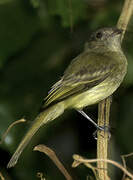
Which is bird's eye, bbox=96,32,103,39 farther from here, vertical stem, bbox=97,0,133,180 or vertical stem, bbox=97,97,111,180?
vertical stem, bbox=97,97,111,180

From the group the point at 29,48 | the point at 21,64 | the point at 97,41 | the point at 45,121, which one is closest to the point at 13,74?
the point at 21,64

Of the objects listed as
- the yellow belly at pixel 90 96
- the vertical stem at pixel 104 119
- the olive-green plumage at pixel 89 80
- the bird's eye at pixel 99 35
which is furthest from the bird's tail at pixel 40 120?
the bird's eye at pixel 99 35

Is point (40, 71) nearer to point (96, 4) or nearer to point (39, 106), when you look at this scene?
point (39, 106)

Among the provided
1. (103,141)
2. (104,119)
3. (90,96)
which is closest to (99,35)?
(90,96)

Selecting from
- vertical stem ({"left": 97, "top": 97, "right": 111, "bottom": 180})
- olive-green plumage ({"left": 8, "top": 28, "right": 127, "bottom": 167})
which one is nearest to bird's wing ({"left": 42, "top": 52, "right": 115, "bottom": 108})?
olive-green plumage ({"left": 8, "top": 28, "right": 127, "bottom": 167})

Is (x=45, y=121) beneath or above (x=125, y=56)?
beneath

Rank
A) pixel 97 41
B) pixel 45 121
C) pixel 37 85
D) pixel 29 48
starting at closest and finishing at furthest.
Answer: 1. pixel 45 121
2. pixel 37 85
3. pixel 29 48
4. pixel 97 41
